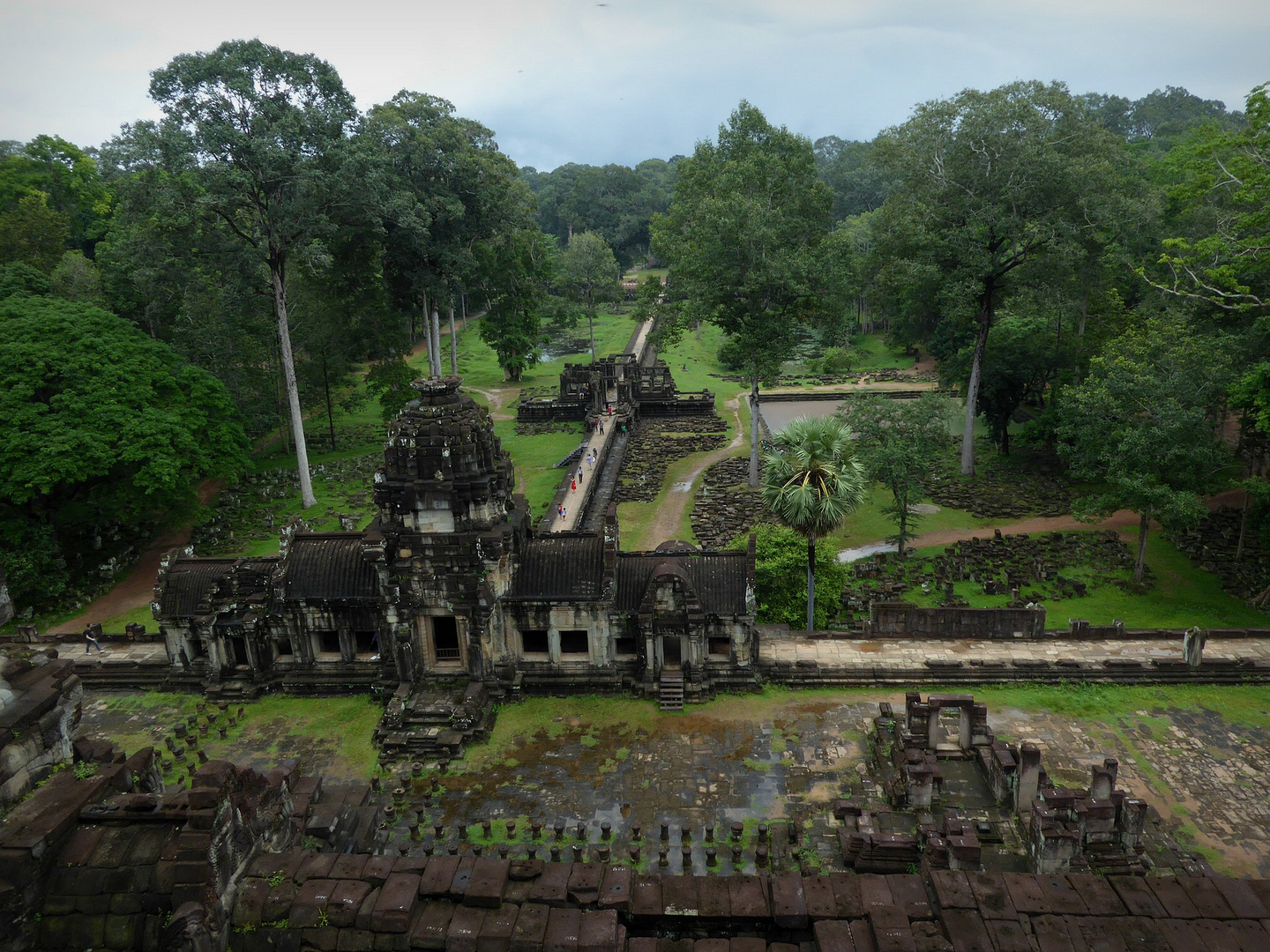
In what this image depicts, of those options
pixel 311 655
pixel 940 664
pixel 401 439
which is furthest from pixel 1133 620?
pixel 311 655

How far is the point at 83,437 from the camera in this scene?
A: 1313 inches

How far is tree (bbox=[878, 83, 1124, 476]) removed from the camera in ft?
137

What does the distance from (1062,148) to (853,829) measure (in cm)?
3868

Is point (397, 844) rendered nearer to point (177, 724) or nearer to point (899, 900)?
point (177, 724)

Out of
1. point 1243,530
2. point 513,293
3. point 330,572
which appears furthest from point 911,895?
point 513,293

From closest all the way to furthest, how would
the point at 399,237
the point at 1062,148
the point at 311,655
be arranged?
→ the point at 311,655, the point at 1062,148, the point at 399,237

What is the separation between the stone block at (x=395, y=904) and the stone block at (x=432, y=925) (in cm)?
24

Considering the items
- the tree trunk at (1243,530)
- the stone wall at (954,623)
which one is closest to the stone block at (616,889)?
the stone wall at (954,623)

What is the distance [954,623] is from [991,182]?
86.9 ft

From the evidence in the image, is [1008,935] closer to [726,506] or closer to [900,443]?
[900,443]

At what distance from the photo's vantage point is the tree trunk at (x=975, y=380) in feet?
154

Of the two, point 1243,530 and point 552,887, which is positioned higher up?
point 1243,530

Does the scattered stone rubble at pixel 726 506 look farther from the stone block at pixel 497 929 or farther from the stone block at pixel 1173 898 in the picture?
the stone block at pixel 497 929

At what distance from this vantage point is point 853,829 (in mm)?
19812
